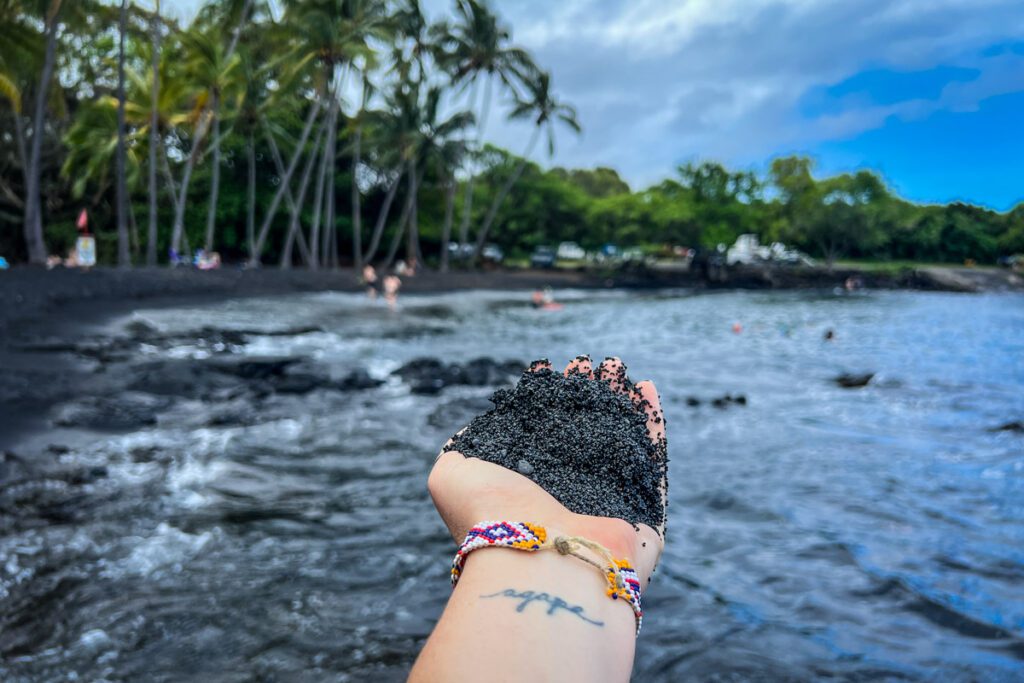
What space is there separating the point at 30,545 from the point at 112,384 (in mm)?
6032

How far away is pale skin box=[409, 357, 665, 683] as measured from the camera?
1.02 m

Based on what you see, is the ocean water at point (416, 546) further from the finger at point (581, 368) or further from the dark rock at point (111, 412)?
the finger at point (581, 368)

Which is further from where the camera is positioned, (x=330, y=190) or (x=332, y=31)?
(x=330, y=190)

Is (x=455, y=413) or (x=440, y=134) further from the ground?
(x=440, y=134)

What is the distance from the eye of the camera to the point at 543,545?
1173mm

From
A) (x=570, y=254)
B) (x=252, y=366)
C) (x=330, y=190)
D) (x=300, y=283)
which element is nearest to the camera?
(x=252, y=366)

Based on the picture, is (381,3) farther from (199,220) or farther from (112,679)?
(112,679)

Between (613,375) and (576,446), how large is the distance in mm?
284

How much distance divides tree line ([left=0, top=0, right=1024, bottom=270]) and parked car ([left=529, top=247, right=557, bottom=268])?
1105mm

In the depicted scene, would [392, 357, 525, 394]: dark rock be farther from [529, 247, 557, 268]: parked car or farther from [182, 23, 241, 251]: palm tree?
[529, 247, 557, 268]: parked car

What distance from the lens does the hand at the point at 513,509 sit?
Answer: 127 centimetres

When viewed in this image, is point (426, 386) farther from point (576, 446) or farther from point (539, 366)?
point (576, 446)

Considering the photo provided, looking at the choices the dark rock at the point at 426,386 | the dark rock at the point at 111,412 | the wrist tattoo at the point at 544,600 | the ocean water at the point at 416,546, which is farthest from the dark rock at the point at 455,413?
the wrist tattoo at the point at 544,600

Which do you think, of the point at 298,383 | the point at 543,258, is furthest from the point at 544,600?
the point at 543,258
